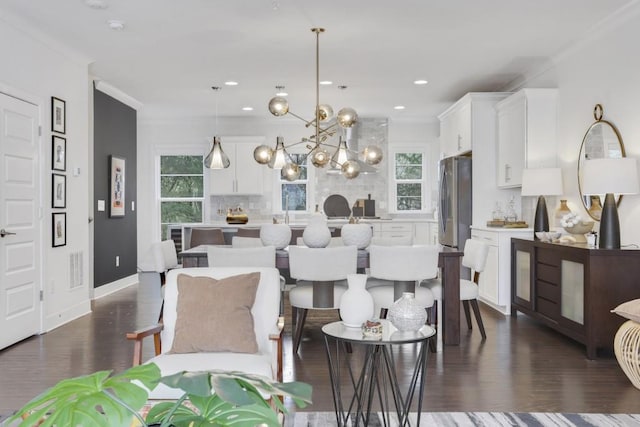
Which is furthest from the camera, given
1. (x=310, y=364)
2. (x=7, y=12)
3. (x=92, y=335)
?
(x=92, y=335)

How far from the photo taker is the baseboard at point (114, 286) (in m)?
7.41

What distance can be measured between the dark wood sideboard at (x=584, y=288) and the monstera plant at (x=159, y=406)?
3975mm

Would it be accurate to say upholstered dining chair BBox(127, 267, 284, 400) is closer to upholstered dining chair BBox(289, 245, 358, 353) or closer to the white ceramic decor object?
upholstered dining chair BBox(289, 245, 358, 353)

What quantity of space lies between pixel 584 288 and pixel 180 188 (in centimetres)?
750

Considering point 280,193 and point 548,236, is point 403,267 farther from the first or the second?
point 280,193

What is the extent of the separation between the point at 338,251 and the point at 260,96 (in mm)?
4430

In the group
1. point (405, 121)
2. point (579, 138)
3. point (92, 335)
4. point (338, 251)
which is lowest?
point (92, 335)

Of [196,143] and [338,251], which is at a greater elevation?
[196,143]

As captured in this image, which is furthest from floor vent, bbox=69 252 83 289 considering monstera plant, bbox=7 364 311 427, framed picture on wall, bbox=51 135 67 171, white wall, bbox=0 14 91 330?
monstera plant, bbox=7 364 311 427

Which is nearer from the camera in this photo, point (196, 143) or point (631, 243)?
point (631, 243)

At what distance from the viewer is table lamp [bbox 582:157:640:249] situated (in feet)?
14.1

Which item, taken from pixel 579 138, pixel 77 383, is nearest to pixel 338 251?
pixel 579 138

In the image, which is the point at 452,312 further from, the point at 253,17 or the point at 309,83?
the point at 309,83

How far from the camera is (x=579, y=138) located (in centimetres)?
574
